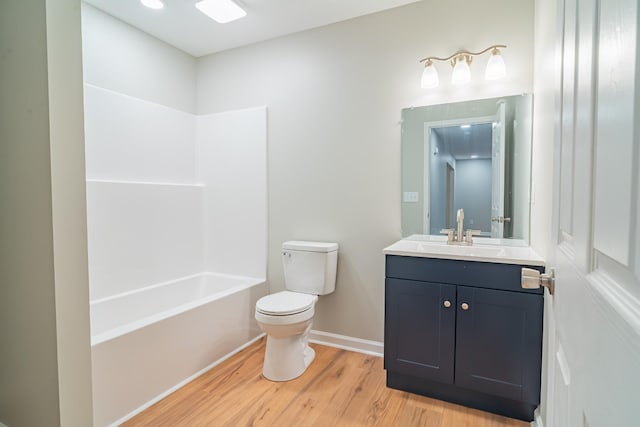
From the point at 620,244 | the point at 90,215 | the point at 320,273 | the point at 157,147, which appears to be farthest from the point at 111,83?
the point at 620,244

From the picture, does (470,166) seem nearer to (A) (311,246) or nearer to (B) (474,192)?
(B) (474,192)

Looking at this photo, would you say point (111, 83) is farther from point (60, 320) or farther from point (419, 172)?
point (419, 172)

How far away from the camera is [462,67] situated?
2133 millimetres

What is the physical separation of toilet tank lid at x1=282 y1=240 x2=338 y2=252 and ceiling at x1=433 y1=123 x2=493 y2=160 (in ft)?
3.60

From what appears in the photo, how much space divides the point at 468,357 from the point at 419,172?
1.21 meters

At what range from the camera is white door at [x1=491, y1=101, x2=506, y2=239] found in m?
2.11

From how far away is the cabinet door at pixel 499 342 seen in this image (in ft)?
5.40

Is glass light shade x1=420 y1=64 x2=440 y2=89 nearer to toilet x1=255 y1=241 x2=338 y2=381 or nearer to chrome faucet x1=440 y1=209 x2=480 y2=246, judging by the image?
chrome faucet x1=440 y1=209 x2=480 y2=246

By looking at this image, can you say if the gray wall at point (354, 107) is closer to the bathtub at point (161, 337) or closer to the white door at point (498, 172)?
the white door at point (498, 172)

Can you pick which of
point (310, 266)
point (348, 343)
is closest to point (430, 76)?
point (310, 266)

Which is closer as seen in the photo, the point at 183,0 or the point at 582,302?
the point at 582,302

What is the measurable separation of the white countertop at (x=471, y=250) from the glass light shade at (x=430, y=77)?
1.04 metres

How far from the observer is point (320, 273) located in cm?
250

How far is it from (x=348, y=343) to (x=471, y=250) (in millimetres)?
1222
